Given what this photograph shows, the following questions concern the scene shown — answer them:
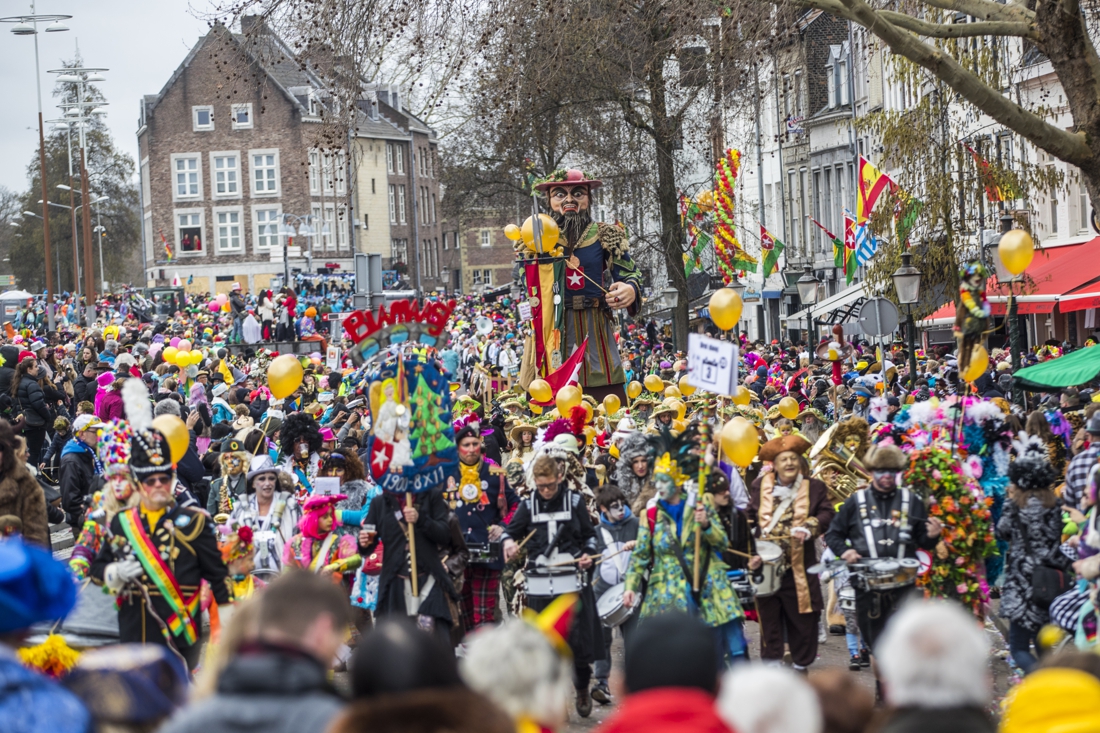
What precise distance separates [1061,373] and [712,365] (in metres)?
7.62

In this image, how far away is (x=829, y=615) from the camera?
11633 millimetres

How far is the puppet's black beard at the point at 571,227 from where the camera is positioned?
15350 millimetres

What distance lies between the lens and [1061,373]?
15.6 metres

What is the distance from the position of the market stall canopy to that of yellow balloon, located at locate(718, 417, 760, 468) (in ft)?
22.2

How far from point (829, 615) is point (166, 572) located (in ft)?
17.8

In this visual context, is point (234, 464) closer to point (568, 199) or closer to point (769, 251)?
point (568, 199)

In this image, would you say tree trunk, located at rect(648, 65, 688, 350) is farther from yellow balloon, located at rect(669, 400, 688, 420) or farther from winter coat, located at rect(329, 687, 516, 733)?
winter coat, located at rect(329, 687, 516, 733)

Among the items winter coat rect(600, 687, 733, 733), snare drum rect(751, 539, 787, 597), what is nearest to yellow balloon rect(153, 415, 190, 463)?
snare drum rect(751, 539, 787, 597)

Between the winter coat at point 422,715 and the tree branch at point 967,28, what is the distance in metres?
9.97

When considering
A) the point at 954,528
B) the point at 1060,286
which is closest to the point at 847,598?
the point at 954,528

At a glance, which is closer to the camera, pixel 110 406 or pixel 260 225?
pixel 110 406

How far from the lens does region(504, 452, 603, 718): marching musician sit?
30.9 ft

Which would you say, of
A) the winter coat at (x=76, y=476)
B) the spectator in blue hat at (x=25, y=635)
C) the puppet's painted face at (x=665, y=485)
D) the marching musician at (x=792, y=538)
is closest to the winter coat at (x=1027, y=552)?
the marching musician at (x=792, y=538)

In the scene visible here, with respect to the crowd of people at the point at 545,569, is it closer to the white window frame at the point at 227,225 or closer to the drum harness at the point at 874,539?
the drum harness at the point at 874,539
